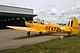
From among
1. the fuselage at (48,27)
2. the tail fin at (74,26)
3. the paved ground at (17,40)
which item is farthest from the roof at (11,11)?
the tail fin at (74,26)

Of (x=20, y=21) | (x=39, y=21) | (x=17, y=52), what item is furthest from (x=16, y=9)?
(x=17, y=52)

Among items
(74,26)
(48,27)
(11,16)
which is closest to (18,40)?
(48,27)

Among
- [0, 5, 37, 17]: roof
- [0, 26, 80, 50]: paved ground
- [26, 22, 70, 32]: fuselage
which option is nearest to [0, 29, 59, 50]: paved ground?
[0, 26, 80, 50]: paved ground

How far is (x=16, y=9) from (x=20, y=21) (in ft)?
11.3

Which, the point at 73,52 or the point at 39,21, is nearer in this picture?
the point at 73,52

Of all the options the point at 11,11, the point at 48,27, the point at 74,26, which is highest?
the point at 11,11

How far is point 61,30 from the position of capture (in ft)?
70.0

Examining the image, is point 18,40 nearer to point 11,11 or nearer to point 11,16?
point 11,16

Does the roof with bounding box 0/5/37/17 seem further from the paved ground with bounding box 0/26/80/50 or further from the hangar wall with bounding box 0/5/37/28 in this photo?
the paved ground with bounding box 0/26/80/50

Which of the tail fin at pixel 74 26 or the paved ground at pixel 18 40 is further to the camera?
the tail fin at pixel 74 26

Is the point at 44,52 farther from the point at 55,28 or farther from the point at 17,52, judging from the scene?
the point at 55,28

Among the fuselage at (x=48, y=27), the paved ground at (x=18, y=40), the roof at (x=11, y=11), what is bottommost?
the paved ground at (x=18, y=40)

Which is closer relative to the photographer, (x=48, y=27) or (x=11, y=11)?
(x=48, y=27)

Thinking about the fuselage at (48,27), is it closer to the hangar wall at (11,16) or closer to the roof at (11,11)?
the roof at (11,11)
